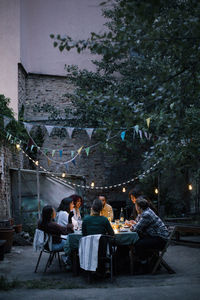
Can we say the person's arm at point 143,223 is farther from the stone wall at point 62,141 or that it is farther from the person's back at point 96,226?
the stone wall at point 62,141

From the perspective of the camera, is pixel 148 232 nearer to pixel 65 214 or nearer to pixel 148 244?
pixel 148 244

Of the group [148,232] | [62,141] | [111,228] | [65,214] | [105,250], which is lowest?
[105,250]

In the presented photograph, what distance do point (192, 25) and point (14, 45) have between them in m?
11.1

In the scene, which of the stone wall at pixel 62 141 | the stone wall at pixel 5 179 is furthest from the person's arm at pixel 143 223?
the stone wall at pixel 62 141

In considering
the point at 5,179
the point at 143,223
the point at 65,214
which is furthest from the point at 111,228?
the point at 5,179

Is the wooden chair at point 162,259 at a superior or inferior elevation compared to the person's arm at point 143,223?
inferior

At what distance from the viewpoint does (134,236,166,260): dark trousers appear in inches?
210

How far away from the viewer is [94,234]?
495 centimetres

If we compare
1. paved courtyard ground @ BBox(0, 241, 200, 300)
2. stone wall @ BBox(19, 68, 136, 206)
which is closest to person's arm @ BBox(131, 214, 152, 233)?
paved courtyard ground @ BBox(0, 241, 200, 300)

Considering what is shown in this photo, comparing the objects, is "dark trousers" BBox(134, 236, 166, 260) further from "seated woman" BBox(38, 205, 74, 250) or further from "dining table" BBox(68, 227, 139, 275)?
"seated woman" BBox(38, 205, 74, 250)

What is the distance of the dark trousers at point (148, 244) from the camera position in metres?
5.34

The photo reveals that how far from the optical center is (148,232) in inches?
214

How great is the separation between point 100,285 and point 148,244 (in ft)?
3.36

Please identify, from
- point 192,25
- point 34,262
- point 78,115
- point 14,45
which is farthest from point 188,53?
point 14,45
